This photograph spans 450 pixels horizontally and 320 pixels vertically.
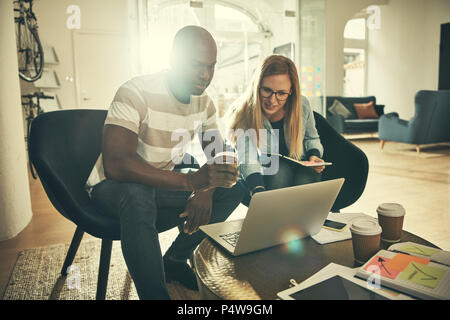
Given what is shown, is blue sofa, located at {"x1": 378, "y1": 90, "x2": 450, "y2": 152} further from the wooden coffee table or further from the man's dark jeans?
the wooden coffee table

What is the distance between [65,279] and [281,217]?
115 centimetres

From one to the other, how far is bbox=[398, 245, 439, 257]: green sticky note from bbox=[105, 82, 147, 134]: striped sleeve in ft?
2.99

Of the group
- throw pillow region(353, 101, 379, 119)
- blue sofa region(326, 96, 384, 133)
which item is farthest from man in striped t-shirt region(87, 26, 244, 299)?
throw pillow region(353, 101, 379, 119)

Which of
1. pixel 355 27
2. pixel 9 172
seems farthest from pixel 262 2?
pixel 9 172

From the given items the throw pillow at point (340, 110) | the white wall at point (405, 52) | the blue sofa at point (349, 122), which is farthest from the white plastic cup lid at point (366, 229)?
the white wall at point (405, 52)

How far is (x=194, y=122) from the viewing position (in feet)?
4.75

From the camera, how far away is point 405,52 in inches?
304

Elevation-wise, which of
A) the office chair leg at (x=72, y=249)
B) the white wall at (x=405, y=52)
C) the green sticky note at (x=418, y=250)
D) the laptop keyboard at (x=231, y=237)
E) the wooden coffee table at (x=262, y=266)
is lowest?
the office chair leg at (x=72, y=249)

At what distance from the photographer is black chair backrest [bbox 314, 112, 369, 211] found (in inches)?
66.6

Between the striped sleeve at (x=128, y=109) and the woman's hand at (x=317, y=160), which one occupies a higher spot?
the striped sleeve at (x=128, y=109)

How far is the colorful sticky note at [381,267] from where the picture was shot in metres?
0.74

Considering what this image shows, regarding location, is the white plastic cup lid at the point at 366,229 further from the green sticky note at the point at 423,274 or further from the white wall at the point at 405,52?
the white wall at the point at 405,52

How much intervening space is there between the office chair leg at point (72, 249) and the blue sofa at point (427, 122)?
4.92m

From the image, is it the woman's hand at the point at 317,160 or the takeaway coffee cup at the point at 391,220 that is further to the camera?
the woman's hand at the point at 317,160
